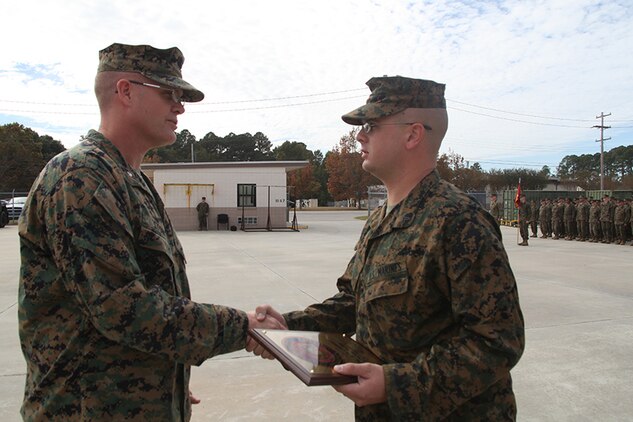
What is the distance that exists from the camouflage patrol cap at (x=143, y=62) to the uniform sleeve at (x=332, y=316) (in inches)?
42.2

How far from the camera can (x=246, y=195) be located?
2375cm

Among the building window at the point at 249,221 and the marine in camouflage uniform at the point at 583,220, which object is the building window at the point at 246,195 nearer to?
the building window at the point at 249,221

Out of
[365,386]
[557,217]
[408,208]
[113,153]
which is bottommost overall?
[365,386]

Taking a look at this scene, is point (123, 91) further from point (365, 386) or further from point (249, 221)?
point (249, 221)

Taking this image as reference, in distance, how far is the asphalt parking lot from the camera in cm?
358

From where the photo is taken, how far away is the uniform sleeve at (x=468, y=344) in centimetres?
146

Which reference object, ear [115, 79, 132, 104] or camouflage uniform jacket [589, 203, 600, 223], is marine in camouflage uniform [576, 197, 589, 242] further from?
ear [115, 79, 132, 104]

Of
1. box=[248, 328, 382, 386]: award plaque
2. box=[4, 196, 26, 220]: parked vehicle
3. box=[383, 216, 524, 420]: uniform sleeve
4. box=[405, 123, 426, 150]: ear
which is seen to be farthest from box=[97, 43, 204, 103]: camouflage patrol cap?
box=[4, 196, 26, 220]: parked vehicle

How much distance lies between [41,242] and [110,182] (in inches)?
11.2

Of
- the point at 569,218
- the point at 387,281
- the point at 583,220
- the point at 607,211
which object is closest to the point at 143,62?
the point at 387,281

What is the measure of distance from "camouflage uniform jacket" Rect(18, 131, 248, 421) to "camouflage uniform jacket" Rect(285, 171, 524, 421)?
1.67 feet

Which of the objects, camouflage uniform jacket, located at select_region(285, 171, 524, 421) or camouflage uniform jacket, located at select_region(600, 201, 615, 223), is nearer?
camouflage uniform jacket, located at select_region(285, 171, 524, 421)

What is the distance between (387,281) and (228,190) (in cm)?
2234

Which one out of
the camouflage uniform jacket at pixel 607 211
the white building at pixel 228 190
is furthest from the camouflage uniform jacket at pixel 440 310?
the white building at pixel 228 190
